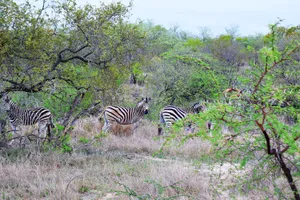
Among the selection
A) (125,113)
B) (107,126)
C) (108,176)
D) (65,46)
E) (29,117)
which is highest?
(65,46)

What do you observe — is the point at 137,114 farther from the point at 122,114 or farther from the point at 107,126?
the point at 107,126

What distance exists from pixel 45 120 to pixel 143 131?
10.9 feet

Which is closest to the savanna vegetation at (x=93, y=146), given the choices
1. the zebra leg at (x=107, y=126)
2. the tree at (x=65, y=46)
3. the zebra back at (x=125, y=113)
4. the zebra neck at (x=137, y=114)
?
the tree at (x=65, y=46)

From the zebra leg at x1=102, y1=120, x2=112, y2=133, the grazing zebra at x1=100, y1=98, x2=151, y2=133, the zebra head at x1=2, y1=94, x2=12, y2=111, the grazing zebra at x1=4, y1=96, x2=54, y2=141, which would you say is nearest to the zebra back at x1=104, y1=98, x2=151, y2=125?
the grazing zebra at x1=100, y1=98, x2=151, y2=133

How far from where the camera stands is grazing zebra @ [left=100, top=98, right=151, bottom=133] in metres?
12.8

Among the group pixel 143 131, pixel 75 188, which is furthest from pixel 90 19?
pixel 143 131

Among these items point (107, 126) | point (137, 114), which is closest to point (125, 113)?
point (137, 114)

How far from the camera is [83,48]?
836 centimetres

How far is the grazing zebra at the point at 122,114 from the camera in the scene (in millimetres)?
12766

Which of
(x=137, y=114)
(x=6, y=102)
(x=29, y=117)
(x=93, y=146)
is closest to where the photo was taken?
(x=93, y=146)

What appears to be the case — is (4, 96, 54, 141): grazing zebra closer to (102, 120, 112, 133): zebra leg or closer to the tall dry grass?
(102, 120, 112, 133): zebra leg

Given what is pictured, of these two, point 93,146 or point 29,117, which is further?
point 29,117

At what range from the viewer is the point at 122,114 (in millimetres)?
12969

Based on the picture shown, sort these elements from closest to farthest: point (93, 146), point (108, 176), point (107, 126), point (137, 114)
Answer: point (108, 176) < point (93, 146) < point (107, 126) < point (137, 114)
